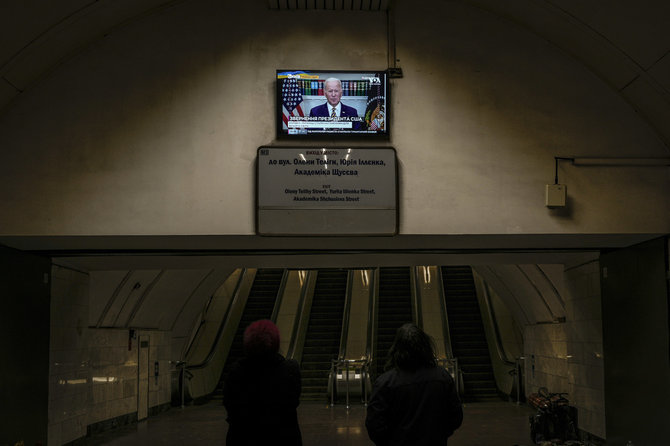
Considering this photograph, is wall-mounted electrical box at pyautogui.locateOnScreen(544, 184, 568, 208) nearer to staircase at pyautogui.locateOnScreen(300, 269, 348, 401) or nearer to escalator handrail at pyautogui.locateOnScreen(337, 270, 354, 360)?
escalator handrail at pyautogui.locateOnScreen(337, 270, 354, 360)

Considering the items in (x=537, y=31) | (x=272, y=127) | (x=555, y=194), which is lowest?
(x=555, y=194)

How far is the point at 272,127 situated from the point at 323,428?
5409mm

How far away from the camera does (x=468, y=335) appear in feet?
51.9

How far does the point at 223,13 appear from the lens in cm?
620

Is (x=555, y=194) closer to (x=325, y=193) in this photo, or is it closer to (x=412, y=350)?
(x=325, y=193)

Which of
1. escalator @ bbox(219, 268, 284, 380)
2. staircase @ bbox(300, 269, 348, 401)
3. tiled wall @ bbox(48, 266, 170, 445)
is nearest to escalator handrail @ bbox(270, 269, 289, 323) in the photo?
escalator @ bbox(219, 268, 284, 380)

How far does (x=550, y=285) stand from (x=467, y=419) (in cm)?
238

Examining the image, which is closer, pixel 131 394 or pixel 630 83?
pixel 630 83

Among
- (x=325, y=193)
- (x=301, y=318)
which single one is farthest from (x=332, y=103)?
(x=301, y=318)

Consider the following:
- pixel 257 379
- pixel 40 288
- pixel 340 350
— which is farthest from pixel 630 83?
pixel 340 350

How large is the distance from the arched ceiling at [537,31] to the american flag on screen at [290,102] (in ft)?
2.45

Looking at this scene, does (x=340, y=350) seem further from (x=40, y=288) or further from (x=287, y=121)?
(x=287, y=121)

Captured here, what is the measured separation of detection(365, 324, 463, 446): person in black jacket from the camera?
11.7 feet

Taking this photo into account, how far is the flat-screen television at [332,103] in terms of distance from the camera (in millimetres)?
6062
